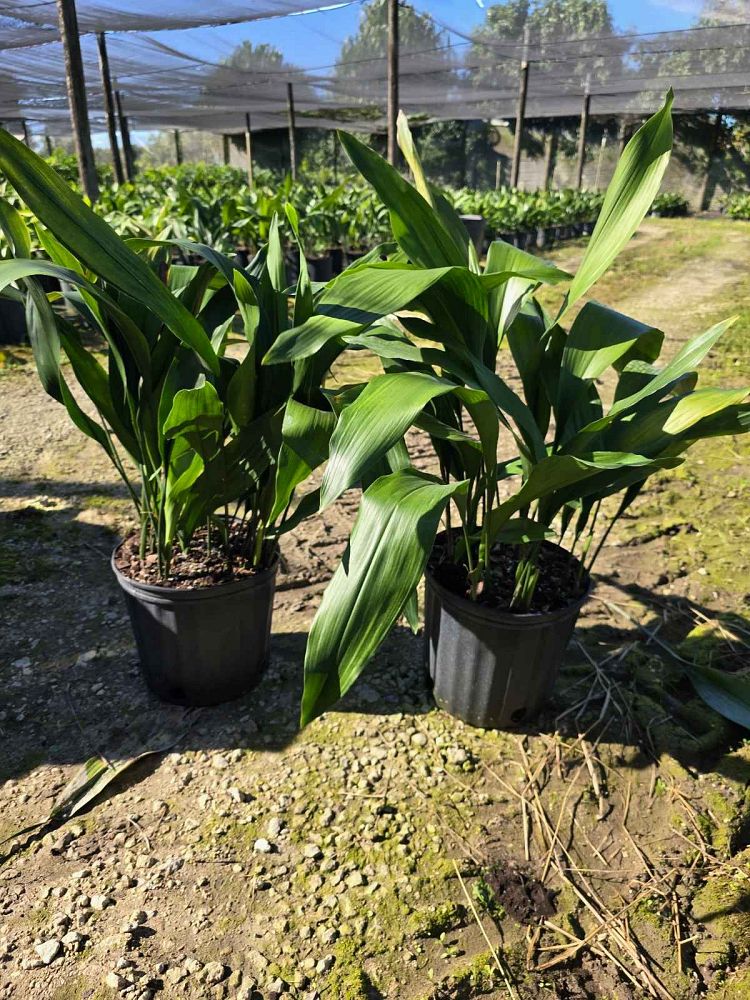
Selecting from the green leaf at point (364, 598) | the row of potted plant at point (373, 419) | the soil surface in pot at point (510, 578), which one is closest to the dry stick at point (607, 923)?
the row of potted plant at point (373, 419)

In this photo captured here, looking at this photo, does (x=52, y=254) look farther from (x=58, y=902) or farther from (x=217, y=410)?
(x=58, y=902)

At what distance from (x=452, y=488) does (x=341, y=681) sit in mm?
279

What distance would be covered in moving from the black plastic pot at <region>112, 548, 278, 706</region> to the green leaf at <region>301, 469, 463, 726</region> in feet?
1.37

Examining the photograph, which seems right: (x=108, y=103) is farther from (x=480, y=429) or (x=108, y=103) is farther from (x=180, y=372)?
(x=480, y=429)

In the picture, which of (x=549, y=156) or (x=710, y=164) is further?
(x=710, y=164)

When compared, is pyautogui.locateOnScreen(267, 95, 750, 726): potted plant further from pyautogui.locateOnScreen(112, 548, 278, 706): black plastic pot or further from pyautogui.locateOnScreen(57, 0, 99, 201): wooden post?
pyautogui.locateOnScreen(57, 0, 99, 201): wooden post

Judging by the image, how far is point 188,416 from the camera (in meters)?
1.08

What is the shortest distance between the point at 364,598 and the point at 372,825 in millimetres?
490

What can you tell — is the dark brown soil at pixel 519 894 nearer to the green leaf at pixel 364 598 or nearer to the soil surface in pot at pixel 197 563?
the green leaf at pixel 364 598

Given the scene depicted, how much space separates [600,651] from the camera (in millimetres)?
1562

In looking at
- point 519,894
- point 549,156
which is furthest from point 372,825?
point 549,156

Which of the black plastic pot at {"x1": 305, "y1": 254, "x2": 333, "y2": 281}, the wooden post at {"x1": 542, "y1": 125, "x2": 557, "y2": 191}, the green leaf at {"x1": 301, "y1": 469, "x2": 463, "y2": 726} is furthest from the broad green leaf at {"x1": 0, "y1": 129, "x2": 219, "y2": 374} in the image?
the wooden post at {"x1": 542, "y1": 125, "x2": 557, "y2": 191}

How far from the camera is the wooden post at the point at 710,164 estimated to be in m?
15.7

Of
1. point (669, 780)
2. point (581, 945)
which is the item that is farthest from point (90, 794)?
point (669, 780)
